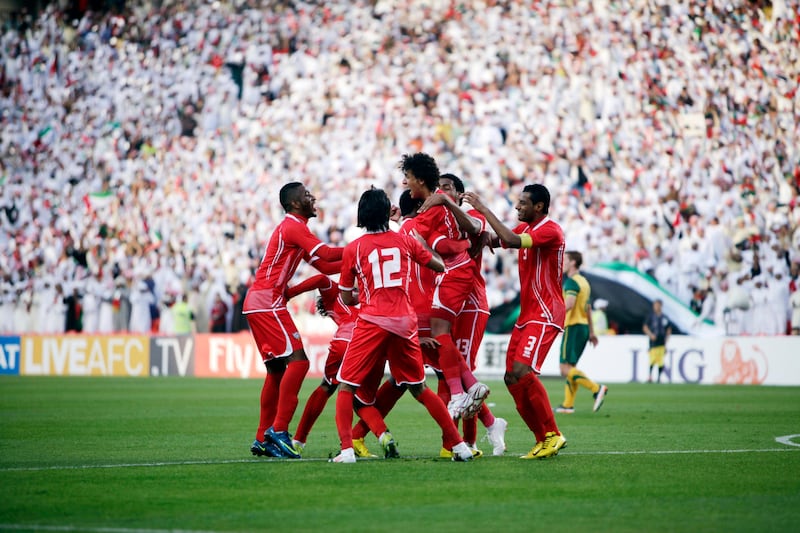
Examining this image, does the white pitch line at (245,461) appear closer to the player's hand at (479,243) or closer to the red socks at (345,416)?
the red socks at (345,416)

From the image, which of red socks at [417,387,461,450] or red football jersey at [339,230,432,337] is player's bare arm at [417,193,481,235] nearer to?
red football jersey at [339,230,432,337]

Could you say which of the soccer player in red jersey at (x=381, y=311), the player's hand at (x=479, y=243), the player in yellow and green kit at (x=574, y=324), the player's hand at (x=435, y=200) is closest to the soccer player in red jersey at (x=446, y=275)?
the player's hand at (x=479, y=243)

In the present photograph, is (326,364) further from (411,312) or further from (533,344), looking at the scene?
(533,344)

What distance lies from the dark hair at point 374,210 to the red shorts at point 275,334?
1395 mm

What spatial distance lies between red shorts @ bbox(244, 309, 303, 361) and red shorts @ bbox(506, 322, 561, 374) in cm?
190

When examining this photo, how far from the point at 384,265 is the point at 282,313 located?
56.8 inches

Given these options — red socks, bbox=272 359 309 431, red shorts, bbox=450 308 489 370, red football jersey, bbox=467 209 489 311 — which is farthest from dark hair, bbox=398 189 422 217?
red socks, bbox=272 359 309 431

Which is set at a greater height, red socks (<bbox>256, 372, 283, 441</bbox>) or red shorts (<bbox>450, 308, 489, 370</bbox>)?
red shorts (<bbox>450, 308, 489, 370</bbox>)

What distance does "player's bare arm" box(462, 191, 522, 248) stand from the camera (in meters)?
9.77

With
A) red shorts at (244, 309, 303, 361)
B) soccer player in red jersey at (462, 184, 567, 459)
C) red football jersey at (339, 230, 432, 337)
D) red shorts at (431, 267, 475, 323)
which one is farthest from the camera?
red shorts at (431, 267, 475, 323)

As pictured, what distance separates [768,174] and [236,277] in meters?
13.4

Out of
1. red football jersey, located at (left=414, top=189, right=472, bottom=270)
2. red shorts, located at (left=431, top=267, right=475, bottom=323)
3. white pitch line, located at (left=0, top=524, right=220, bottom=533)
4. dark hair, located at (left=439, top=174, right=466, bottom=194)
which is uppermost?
dark hair, located at (left=439, top=174, right=466, bottom=194)

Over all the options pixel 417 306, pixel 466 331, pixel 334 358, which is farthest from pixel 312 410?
pixel 466 331

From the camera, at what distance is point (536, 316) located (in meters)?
10.3
